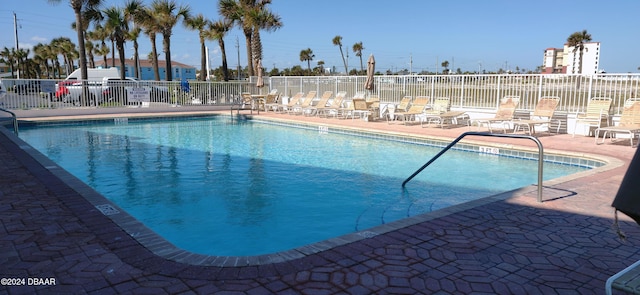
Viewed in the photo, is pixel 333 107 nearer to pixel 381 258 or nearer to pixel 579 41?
pixel 381 258

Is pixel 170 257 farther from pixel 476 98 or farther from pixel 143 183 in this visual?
pixel 476 98

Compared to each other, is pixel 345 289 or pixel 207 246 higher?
pixel 345 289

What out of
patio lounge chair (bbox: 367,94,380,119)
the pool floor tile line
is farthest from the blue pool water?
patio lounge chair (bbox: 367,94,380,119)

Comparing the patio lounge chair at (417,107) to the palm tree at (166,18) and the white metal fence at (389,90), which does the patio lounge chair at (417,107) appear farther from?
the palm tree at (166,18)

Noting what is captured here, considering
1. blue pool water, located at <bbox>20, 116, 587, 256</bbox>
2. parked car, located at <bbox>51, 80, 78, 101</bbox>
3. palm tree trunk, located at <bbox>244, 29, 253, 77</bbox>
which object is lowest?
blue pool water, located at <bbox>20, 116, 587, 256</bbox>

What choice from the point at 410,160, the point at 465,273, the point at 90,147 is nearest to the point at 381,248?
the point at 465,273

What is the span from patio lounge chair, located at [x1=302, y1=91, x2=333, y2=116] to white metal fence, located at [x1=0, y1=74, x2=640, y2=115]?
117 cm

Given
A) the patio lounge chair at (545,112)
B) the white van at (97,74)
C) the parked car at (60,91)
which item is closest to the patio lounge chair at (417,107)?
the patio lounge chair at (545,112)

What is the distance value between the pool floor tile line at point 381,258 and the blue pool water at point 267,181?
1194 mm

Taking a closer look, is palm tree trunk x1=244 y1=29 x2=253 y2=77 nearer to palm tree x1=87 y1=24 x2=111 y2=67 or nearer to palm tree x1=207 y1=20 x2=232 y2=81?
palm tree x1=207 y1=20 x2=232 y2=81

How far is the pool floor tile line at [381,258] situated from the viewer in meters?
2.86

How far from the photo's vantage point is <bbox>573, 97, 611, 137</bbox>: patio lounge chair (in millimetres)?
9852

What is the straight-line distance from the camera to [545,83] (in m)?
11.7

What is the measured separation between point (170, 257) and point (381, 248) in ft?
5.57
